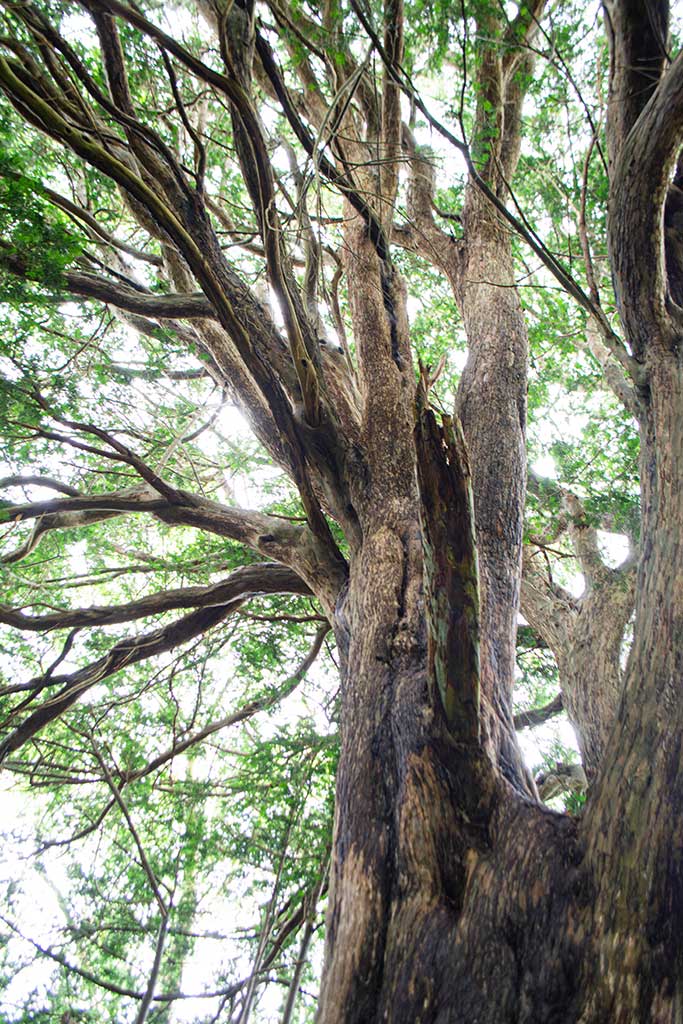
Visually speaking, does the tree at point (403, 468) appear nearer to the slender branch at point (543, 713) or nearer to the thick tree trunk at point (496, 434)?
the thick tree trunk at point (496, 434)

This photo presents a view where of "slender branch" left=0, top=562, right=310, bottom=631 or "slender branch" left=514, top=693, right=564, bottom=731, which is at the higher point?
"slender branch" left=514, top=693, right=564, bottom=731

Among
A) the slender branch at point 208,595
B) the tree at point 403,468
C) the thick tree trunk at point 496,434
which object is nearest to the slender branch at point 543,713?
the tree at point 403,468

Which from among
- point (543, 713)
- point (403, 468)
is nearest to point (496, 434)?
point (403, 468)

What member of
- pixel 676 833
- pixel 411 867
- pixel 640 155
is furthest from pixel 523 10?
pixel 411 867

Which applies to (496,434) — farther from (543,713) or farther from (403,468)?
(543,713)

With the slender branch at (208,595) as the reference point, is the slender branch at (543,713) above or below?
above

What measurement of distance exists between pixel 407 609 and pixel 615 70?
2.30 m

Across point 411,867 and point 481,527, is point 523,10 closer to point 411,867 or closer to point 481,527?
point 481,527

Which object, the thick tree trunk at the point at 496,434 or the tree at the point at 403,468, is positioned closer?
the tree at the point at 403,468

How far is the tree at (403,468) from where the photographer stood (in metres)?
1.54

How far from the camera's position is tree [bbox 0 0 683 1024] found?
1.54 m

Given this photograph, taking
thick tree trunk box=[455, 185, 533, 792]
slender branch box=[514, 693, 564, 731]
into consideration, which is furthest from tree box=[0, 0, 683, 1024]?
slender branch box=[514, 693, 564, 731]

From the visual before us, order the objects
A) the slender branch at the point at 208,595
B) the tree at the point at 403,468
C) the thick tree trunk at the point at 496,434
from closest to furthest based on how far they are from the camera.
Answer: the tree at the point at 403,468
the thick tree trunk at the point at 496,434
the slender branch at the point at 208,595

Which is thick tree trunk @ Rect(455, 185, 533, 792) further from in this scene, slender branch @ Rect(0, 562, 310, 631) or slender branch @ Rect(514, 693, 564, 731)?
slender branch @ Rect(514, 693, 564, 731)
